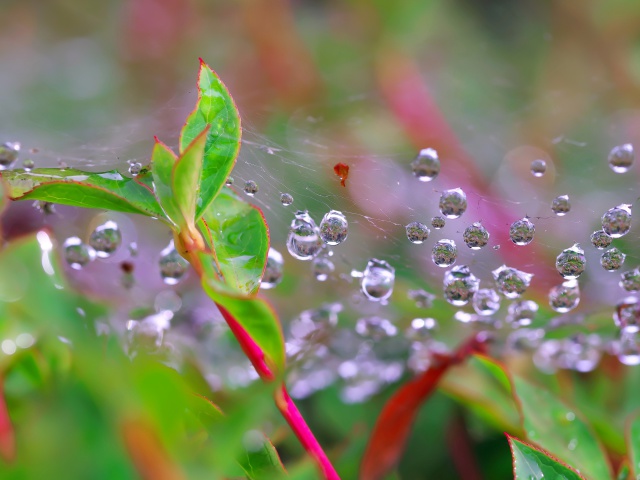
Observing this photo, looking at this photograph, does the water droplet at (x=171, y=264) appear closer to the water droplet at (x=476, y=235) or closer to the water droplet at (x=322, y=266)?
the water droplet at (x=322, y=266)

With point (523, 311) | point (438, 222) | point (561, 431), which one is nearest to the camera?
point (561, 431)

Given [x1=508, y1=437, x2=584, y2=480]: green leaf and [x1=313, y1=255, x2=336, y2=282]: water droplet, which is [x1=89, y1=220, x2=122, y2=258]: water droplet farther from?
[x1=508, y1=437, x2=584, y2=480]: green leaf

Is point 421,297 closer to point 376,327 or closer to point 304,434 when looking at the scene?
point 376,327

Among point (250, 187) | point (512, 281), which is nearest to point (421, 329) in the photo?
point (512, 281)

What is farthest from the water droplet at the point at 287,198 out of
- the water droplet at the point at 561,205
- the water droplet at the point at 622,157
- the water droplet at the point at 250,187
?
the water droplet at the point at 622,157

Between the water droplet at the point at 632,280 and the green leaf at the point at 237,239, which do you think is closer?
the green leaf at the point at 237,239

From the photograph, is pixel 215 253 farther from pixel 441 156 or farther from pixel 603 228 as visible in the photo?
pixel 441 156

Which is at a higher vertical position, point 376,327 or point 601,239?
point 601,239
